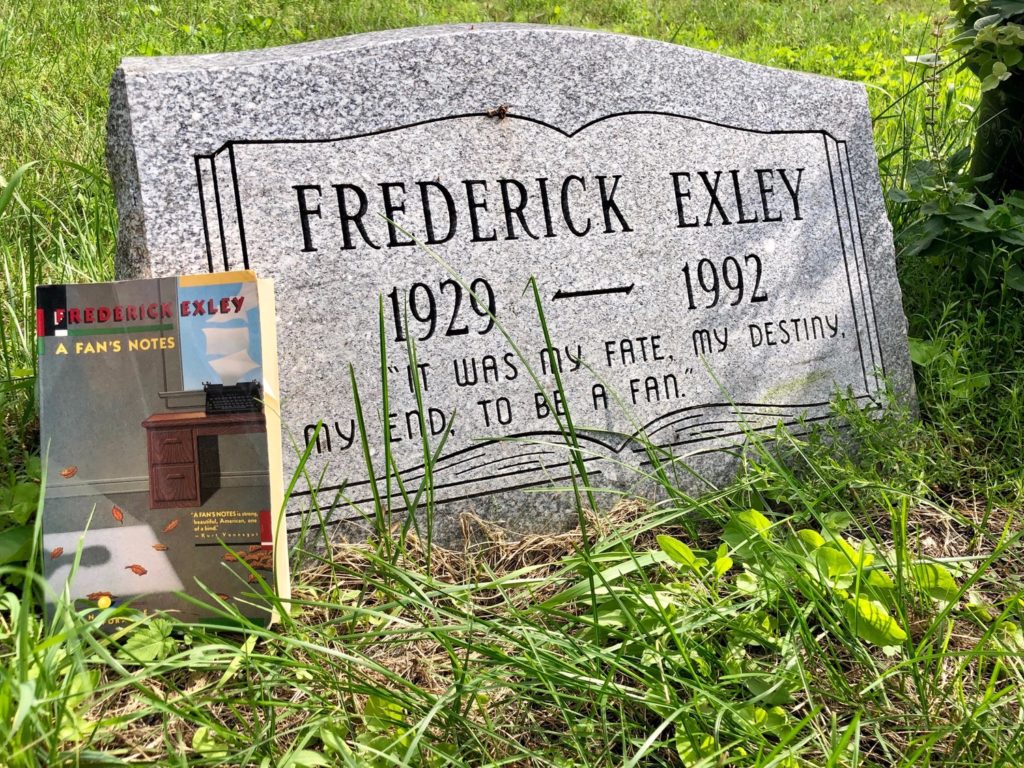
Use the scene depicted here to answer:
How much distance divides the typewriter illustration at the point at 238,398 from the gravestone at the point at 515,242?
0.66 feet

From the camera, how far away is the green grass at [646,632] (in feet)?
4.21

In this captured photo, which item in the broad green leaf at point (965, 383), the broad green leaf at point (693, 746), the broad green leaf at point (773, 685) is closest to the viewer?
the broad green leaf at point (693, 746)

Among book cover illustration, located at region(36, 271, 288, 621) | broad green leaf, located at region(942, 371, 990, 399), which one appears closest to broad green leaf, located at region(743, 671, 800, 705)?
book cover illustration, located at region(36, 271, 288, 621)

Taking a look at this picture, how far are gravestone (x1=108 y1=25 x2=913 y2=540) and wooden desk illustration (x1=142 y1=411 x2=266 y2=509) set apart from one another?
0.79ft

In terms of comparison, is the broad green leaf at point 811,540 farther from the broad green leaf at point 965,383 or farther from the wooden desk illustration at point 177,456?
the wooden desk illustration at point 177,456

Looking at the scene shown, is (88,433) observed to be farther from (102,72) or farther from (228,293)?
(102,72)

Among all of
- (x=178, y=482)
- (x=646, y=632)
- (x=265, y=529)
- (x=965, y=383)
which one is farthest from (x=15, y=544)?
(x=965, y=383)

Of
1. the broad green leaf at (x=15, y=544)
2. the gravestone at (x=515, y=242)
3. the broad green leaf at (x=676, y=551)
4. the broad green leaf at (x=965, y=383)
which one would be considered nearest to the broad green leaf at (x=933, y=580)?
the broad green leaf at (x=676, y=551)

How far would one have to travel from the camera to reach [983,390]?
7.69 ft

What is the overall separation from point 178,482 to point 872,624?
1.26 meters

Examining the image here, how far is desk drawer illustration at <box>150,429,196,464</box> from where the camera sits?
1609 mm

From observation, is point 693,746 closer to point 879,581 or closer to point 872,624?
point 872,624

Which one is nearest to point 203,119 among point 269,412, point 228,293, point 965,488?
point 228,293

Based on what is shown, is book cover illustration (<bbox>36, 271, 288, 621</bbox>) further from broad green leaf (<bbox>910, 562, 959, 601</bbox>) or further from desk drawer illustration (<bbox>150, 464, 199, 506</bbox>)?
broad green leaf (<bbox>910, 562, 959, 601</bbox>)
